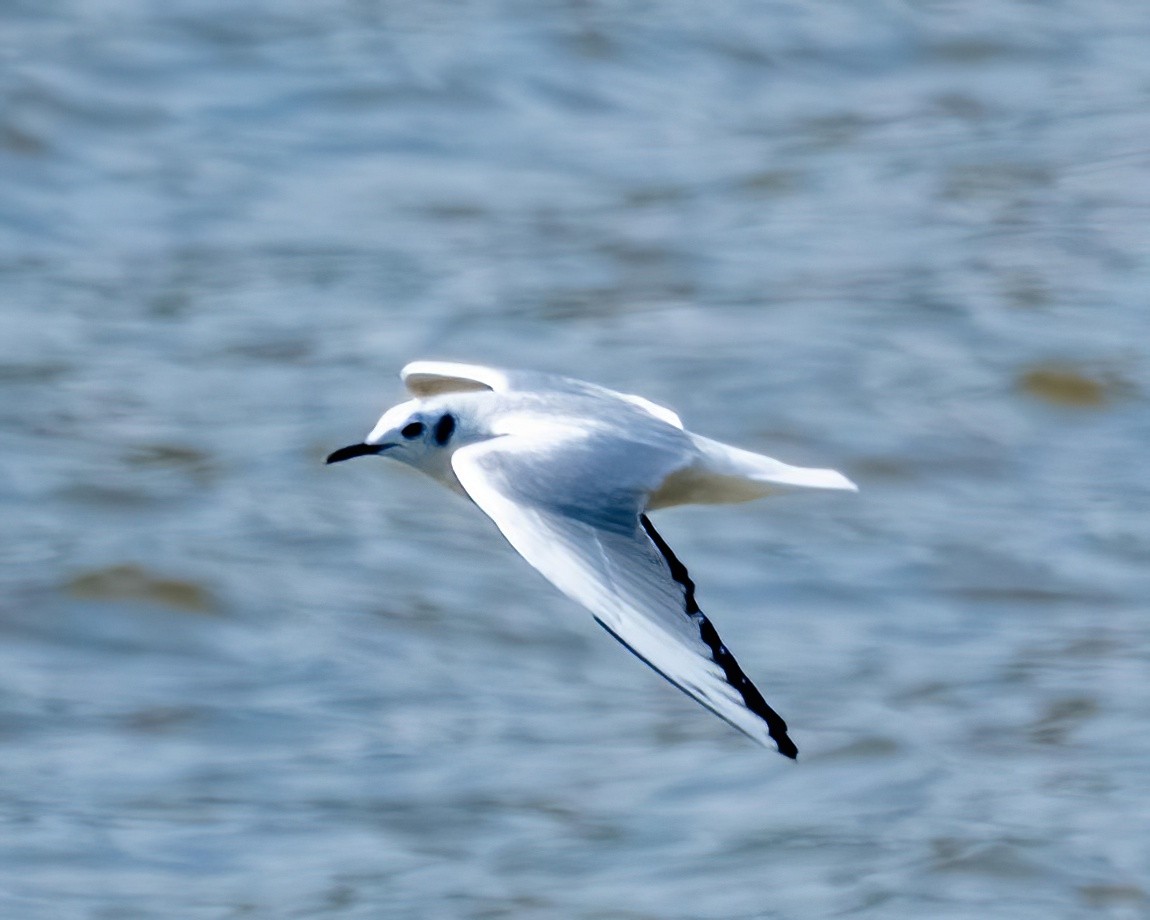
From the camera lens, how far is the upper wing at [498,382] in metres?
4.53

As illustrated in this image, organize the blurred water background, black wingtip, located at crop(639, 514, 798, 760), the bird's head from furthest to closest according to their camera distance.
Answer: the blurred water background, the bird's head, black wingtip, located at crop(639, 514, 798, 760)

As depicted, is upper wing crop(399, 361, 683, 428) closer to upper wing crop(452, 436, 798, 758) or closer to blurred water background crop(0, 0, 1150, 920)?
upper wing crop(452, 436, 798, 758)

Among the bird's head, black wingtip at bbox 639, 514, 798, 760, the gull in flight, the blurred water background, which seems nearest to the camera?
black wingtip at bbox 639, 514, 798, 760

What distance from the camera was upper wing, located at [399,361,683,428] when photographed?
178 inches

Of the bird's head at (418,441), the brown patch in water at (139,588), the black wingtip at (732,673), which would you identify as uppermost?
the bird's head at (418,441)

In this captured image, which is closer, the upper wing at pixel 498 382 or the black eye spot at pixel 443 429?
the black eye spot at pixel 443 429

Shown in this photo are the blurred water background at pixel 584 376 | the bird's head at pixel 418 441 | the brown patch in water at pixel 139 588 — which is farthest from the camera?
the brown patch in water at pixel 139 588

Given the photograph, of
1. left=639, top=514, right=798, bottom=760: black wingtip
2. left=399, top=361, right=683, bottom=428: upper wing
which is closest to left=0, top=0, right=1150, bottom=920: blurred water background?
left=399, top=361, right=683, bottom=428: upper wing

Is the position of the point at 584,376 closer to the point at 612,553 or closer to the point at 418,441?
the point at 418,441

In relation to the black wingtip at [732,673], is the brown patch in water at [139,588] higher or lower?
lower

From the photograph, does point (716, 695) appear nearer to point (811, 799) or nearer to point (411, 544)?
point (811, 799)

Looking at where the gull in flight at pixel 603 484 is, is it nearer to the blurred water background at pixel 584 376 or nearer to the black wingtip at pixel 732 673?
the black wingtip at pixel 732 673

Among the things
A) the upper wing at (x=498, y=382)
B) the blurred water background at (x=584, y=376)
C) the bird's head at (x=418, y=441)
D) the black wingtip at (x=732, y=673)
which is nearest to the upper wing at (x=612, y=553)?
the black wingtip at (x=732, y=673)

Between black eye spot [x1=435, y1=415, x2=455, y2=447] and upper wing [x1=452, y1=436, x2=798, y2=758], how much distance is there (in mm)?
190
